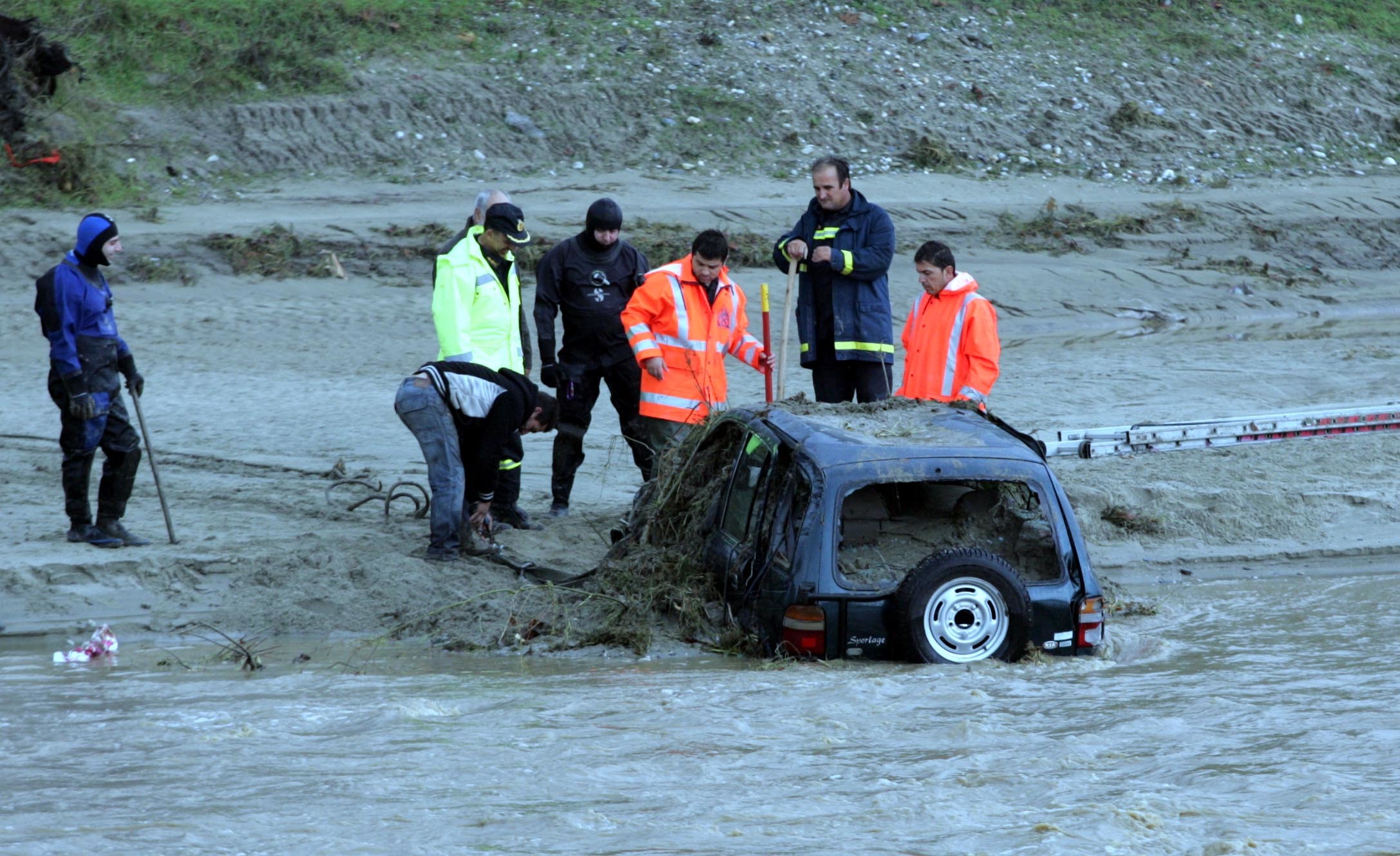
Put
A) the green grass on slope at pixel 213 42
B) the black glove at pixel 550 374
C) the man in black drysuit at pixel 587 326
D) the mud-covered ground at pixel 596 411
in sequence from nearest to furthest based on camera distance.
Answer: the mud-covered ground at pixel 596 411, the black glove at pixel 550 374, the man in black drysuit at pixel 587 326, the green grass on slope at pixel 213 42

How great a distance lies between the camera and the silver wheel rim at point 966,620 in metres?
6.43

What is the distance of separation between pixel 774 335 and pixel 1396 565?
7.95 metres

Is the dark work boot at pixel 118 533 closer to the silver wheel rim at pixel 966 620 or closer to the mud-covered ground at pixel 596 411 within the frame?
the mud-covered ground at pixel 596 411

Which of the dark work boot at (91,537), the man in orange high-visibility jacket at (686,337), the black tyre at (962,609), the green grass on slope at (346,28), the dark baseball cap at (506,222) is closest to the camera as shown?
the black tyre at (962,609)

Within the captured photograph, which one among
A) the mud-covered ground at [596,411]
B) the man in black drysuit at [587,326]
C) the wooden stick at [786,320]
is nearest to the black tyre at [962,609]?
the mud-covered ground at [596,411]

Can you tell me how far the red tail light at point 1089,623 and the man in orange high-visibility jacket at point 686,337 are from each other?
315 centimetres

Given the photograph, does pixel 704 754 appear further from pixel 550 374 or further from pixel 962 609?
pixel 550 374

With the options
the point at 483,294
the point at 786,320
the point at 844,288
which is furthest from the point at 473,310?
the point at 844,288

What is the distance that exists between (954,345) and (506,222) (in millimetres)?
2589

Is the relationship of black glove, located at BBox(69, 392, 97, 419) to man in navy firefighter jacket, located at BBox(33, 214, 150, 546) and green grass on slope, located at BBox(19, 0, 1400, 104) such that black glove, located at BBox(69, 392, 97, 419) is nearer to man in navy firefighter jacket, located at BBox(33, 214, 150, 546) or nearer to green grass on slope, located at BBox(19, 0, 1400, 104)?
man in navy firefighter jacket, located at BBox(33, 214, 150, 546)

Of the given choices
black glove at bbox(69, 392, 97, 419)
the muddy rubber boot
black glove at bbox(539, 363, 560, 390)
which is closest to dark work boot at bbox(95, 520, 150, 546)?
the muddy rubber boot

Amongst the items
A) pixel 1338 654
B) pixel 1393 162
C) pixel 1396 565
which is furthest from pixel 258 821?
pixel 1393 162

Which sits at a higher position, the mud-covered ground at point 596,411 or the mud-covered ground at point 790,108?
the mud-covered ground at point 790,108

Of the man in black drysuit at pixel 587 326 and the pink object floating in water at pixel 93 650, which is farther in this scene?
the man in black drysuit at pixel 587 326
